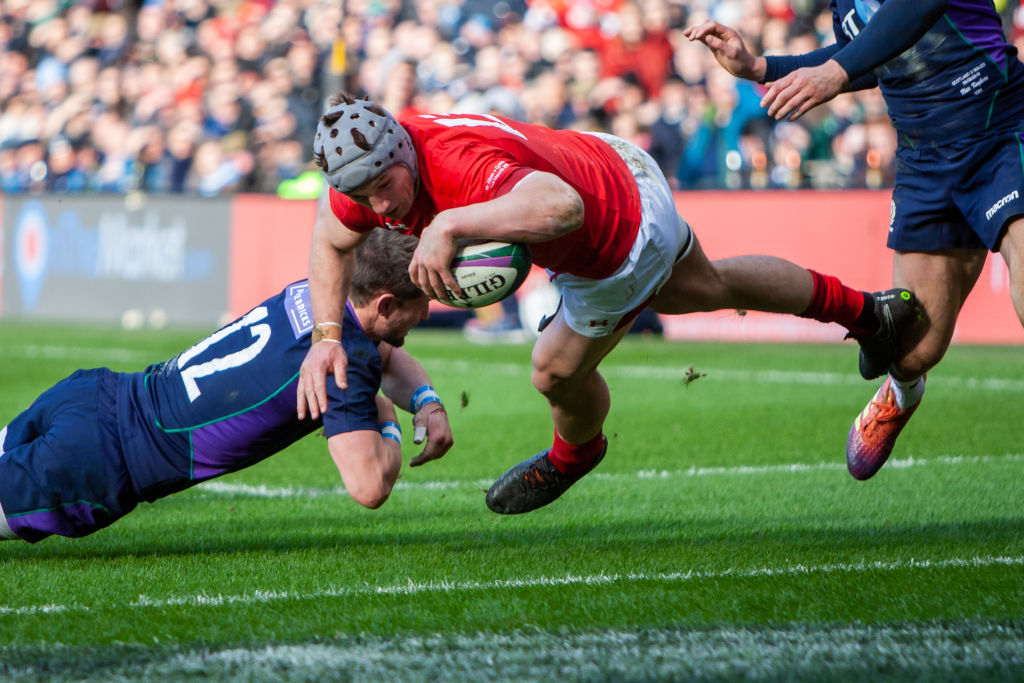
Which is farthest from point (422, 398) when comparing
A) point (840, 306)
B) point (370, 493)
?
point (840, 306)

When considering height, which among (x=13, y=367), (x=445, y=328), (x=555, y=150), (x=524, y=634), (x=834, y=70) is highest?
(x=834, y=70)

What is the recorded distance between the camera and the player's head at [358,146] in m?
3.58

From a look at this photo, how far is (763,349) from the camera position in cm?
1201

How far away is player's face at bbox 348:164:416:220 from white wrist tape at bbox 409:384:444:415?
3.24 feet

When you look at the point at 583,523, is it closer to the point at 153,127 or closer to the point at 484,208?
the point at 484,208

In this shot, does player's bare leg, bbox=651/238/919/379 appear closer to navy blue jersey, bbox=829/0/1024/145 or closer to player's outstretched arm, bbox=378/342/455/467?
navy blue jersey, bbox=829/0/1024/145

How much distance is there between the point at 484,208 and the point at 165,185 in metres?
14.0

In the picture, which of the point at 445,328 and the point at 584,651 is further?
the point at 445,328

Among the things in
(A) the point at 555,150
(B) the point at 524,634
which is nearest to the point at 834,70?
(A) the point at 555,150

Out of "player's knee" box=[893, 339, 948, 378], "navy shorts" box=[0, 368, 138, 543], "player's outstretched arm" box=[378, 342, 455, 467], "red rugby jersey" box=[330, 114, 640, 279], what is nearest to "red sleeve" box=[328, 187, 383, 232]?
"red rugby jersey" box=[330, 114, 640, 279]

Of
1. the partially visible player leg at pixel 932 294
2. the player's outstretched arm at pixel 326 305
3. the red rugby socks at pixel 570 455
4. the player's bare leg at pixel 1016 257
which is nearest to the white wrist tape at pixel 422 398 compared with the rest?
the player's outstretched arm at pixel 326 305

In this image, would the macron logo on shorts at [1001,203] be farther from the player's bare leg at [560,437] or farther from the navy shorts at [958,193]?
the player's bare leg at [560,437]

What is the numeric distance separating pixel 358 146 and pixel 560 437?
1.87 metres

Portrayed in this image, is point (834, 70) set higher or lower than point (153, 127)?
higher
